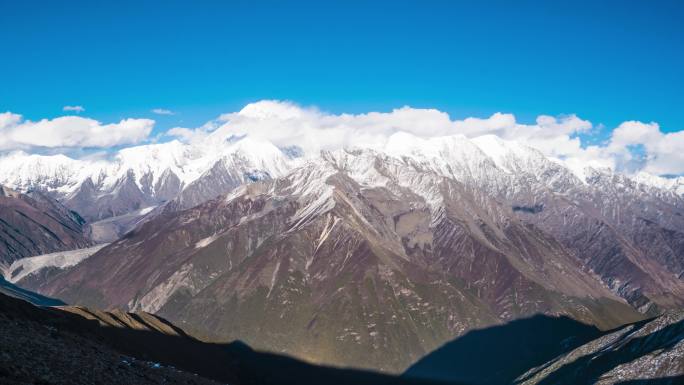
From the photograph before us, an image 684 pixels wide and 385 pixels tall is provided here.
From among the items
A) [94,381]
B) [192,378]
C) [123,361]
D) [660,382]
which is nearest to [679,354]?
[660,382]

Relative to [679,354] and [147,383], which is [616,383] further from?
[147,383]

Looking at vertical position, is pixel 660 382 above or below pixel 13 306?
below

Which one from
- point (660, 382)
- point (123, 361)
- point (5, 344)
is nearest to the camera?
point (5, 344)

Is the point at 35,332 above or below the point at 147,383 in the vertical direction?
above

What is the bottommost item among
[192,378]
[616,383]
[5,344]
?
[616,383]

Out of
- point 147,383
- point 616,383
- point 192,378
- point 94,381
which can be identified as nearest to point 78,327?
point 192,378

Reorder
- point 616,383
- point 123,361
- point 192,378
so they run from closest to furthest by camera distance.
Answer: point 123,361
point 192,378
point 616,383

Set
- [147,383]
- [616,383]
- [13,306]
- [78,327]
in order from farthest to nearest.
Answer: [616,383] < [78,327] < [13,306] < [147,383]

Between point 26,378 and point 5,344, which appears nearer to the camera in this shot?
point 26,378

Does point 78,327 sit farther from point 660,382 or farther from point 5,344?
point 660,382
